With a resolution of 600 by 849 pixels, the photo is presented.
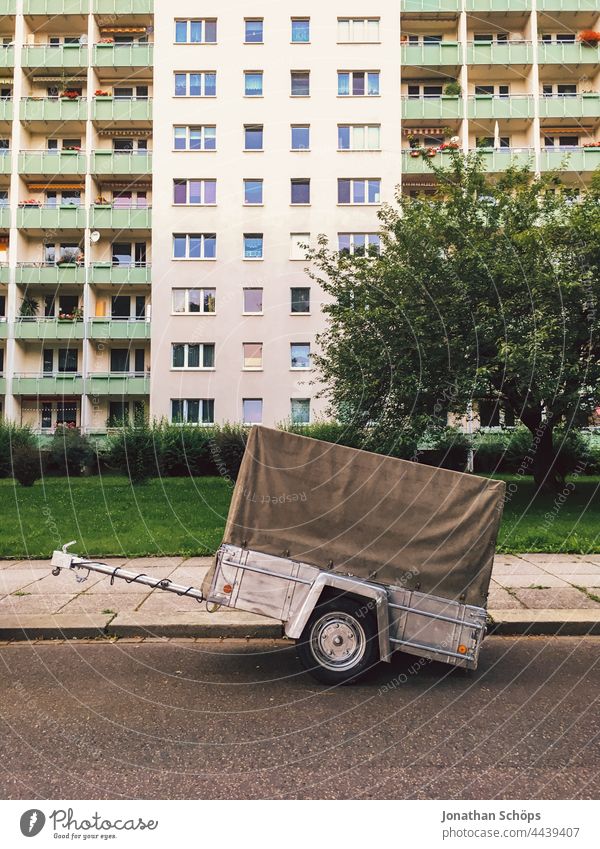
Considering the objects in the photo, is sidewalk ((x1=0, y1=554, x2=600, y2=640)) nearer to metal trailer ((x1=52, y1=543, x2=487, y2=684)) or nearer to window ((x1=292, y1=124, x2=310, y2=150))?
metal trailer ((x1=52, y1=543, x2=487, y2=684))

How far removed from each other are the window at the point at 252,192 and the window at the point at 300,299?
6212 millimetres

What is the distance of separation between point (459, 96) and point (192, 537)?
38.3 metres

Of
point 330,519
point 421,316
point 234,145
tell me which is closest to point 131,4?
point 234,145

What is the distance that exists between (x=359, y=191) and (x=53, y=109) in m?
19.8

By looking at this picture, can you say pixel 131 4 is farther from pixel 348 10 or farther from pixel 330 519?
pixel 330 519

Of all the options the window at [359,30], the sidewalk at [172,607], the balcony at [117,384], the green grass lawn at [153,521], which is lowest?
the sidewalk at [172,607]

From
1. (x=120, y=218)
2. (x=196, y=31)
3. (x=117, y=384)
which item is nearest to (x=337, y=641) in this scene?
(x=117, y=384)

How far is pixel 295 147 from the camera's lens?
4472cm

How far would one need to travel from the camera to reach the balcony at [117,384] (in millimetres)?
41812

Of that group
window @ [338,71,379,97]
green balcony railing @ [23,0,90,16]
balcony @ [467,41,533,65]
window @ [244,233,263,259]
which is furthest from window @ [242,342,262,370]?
green balcony railing @ [23,0,90,16]

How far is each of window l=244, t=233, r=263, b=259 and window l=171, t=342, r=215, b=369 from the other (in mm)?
6500

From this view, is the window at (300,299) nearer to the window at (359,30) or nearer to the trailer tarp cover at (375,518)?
the window at (359,30)

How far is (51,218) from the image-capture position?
42.8 meters

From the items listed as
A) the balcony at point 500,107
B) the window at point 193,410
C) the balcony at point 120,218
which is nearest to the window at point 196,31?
the balcony at point 120,218
